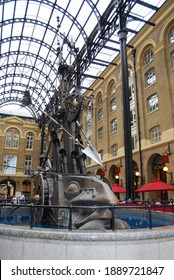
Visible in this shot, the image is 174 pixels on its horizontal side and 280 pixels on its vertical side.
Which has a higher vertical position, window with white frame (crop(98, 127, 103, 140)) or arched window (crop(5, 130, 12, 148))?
arched window (crop(5, 130, 12, 148))

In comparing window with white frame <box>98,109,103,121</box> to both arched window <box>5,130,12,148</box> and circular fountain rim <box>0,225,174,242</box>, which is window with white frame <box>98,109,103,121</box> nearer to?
arched window <box>5,130,12,148</box>

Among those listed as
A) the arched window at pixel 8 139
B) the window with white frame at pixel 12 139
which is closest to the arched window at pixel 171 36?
the window with white frame at pixel 12 139

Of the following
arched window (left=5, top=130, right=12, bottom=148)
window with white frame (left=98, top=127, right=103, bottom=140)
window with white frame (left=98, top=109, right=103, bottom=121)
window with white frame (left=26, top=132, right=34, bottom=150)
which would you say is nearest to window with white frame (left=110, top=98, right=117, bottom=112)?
window with white frame (left=98, top=109, right=103, bottom=121)

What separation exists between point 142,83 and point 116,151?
25.7 feet

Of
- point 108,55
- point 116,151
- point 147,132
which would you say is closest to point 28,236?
point 147,132

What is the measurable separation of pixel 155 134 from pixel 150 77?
5483mm

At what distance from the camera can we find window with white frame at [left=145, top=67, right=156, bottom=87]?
2092cm

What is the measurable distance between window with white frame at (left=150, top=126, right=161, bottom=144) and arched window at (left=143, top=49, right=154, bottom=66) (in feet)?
21.5

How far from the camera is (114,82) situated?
90.6 feet

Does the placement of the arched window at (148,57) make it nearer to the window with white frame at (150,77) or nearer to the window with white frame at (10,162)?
the window with white frame at (150,77)

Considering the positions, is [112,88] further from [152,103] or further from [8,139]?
[8,139]

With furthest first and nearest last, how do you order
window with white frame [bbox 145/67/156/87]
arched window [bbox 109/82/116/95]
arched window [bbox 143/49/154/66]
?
arched window [bbox 109/82/116/95]
arched window [bbox 143/49/154/66]
window with white frame [bbox 145/67/156/87]

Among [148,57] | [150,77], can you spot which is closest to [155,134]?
[150,77]
